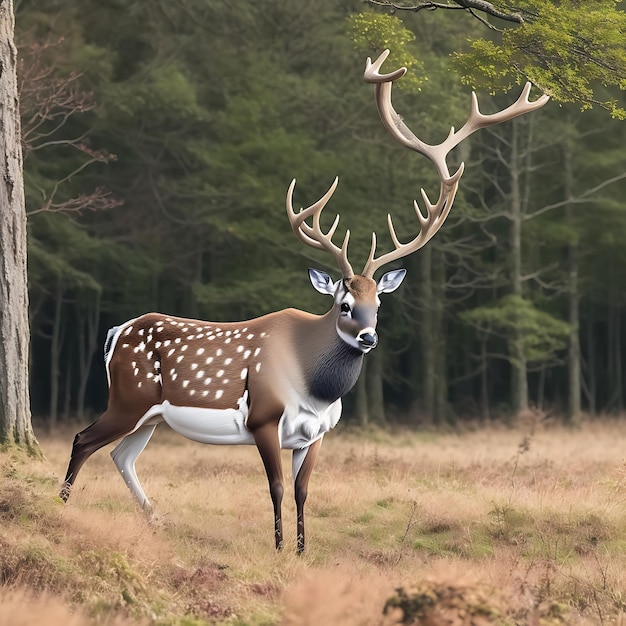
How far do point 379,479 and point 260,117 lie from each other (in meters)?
11.2

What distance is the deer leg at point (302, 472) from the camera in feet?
29.5

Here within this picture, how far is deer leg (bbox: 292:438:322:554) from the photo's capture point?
8977 mm

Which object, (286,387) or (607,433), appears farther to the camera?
(607,433)

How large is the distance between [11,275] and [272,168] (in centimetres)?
1145

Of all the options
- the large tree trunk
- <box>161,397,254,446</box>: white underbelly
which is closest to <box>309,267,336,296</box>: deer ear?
<box>161,397,254,446</box>: white underbelly

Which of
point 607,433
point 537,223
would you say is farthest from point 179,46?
point 607,433

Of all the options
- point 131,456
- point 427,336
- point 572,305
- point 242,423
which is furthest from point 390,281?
point 572,305

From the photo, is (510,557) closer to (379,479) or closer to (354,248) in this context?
(379,479)

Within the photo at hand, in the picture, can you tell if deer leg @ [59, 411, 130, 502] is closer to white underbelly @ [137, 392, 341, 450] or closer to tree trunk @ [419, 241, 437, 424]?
white underbelly @ [137, 392, 341, 450]

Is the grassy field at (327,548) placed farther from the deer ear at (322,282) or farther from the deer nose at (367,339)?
the deer ear at (322,282)

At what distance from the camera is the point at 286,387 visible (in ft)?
29.1

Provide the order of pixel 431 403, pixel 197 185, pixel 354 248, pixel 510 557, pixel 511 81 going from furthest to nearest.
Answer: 1. pixel 431 403
2. pixel 197 185
3. pixel 354 248
4. pixel 511 81
5. pixel 510 557

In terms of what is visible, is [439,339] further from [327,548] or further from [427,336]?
[327,548]

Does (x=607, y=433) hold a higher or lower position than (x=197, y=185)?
lower
